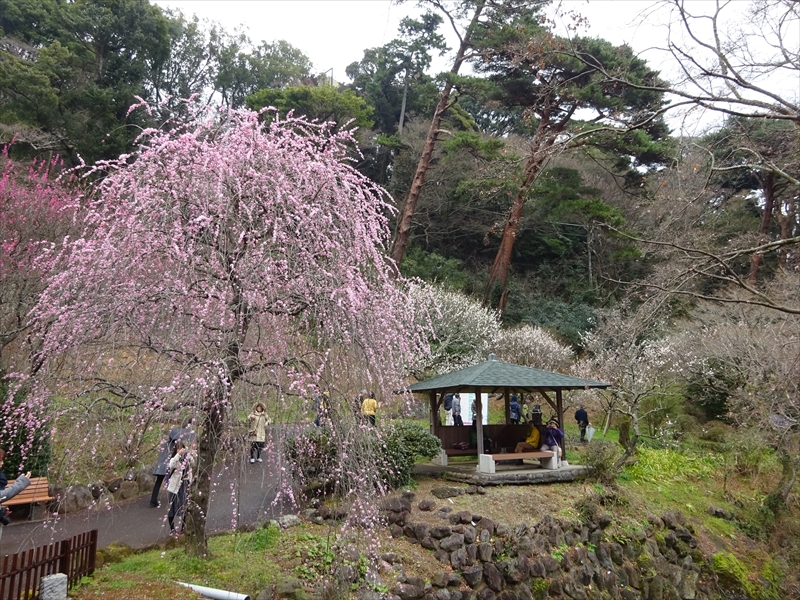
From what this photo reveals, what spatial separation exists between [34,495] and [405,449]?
5282 millimetres

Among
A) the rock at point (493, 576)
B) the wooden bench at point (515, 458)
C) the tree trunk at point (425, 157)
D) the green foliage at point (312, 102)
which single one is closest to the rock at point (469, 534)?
the rock at point (493, 576)

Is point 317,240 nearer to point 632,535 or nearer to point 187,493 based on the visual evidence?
point 187,493

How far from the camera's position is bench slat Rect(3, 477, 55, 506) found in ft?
23.7

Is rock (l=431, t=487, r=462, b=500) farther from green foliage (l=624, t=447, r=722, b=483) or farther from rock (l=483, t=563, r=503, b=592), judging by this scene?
green foliage (l=624, t=447, r=722, b=483)

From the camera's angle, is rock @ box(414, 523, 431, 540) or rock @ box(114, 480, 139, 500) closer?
rock @ box(414, 523, 431, 540)

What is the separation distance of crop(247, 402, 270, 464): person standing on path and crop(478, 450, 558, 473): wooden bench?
12.9ft

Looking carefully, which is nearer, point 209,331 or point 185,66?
point 209,331

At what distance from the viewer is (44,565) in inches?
184

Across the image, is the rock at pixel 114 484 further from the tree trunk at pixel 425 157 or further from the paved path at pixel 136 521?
the tree trunk at pixel 425 157

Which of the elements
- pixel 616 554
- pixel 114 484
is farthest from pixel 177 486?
pixel 616 554

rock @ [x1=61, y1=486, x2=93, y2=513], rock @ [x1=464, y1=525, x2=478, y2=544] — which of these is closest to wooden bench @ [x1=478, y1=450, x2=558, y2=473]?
rock @ [x1=464, y1=525, x2=478, y2=544]

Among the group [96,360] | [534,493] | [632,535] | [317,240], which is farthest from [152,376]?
[632,535]

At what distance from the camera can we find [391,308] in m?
5.43

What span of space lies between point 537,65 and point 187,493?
5695 millimetres
